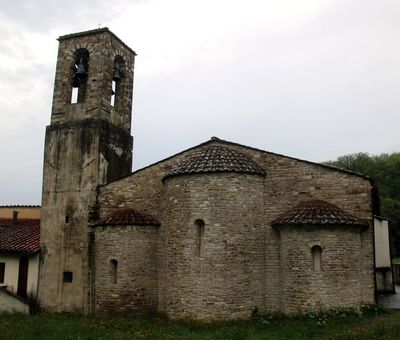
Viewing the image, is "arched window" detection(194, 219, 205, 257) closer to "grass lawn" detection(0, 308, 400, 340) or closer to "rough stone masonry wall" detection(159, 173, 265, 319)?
"rough stone masonry wall" detection(159, 173, 265, 319)

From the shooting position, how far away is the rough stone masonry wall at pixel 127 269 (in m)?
15.0

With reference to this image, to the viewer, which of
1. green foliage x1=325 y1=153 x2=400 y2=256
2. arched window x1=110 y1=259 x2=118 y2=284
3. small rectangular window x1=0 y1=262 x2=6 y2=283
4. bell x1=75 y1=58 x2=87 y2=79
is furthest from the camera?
green foliage x1=325 y1=153 x2=400 y2=256

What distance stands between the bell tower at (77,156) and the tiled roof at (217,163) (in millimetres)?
3765

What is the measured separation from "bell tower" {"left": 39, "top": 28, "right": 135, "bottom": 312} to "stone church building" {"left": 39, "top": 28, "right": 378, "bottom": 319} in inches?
1.7

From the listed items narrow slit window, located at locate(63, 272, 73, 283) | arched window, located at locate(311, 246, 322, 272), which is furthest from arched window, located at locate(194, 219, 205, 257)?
narrow slit window, located at locate(63, 272, 73, 283)

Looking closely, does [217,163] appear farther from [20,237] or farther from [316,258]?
[20,237]

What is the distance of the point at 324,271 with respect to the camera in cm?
1322

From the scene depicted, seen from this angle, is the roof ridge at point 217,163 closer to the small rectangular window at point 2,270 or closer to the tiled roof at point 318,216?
the tiled roof at point 318,216

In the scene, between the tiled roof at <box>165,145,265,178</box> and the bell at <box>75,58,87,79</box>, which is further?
the bell at <box>75,58,87,79</box>

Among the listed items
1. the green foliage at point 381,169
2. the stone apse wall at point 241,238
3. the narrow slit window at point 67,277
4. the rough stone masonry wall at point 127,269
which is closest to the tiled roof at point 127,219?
the rough stone masonry wall at point 127,269

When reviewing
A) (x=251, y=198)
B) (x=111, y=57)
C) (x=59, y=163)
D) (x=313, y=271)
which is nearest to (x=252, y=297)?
(x=313, y=271)

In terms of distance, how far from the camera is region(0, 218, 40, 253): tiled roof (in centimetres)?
1814

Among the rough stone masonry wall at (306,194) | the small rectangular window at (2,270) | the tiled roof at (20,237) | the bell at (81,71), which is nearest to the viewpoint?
the rough stone masonry wall at (306,194)

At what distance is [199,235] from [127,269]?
2879 millimetres
